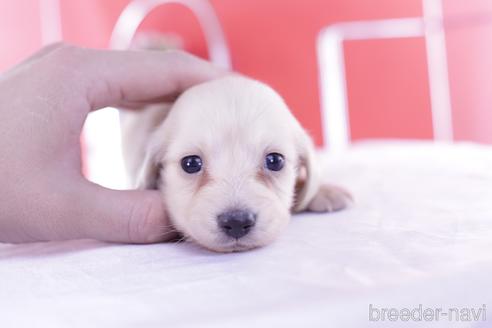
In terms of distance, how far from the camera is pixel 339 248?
1104 millimetres

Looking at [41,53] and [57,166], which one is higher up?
[41,53]

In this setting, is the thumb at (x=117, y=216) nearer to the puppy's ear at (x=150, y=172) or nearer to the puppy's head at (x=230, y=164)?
the puppy's head at (x=230, y=164)

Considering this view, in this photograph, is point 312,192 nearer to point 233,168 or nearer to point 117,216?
point 233,168

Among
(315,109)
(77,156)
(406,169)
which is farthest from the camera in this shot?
(315,109)

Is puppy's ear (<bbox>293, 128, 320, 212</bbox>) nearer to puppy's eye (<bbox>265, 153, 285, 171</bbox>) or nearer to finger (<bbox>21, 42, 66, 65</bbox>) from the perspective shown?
puppy's eye (<bbox>265, 153, 285, 171</bbox>)

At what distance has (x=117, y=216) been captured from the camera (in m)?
1.25

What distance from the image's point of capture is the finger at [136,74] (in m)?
1.41

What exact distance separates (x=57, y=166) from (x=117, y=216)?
0.58 feet

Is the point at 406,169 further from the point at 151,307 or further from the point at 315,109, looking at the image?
the point at 315,109

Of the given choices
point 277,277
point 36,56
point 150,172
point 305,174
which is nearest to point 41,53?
point 36,56

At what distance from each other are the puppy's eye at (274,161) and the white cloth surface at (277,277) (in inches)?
7.0

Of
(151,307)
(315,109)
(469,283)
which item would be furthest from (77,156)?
(315,109)

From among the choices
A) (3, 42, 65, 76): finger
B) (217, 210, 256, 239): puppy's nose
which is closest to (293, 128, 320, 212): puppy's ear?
(217, 210, 256, 239): puppy's nose

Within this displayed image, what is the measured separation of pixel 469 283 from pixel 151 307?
1.64 feet
